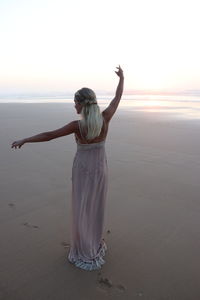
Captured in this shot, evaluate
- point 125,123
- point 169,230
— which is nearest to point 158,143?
point 125,123

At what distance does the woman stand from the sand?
23 cm

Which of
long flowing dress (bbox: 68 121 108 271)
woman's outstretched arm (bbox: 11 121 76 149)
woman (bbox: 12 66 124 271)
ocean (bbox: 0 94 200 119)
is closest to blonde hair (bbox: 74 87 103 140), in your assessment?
woman (bbox: 12 66 124 271)

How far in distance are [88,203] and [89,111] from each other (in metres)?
1.09

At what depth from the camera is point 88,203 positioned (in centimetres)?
355

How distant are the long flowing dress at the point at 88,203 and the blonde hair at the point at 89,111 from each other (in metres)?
0.27

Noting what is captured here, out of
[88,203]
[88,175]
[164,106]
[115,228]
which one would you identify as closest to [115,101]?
[88,175]

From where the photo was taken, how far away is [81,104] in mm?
3182

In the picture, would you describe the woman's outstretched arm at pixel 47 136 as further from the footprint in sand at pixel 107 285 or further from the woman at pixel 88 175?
the footprint in sand at pixel 107 285

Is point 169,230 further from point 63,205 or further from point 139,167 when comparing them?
point 139,167

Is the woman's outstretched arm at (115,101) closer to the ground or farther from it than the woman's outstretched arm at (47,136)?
farther from it

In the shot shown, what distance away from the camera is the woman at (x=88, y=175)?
3164 mm

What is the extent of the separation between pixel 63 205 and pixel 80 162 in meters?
2.21

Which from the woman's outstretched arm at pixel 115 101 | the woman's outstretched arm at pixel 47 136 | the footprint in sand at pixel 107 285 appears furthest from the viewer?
the woman's outstretched arm at pixel 115 101

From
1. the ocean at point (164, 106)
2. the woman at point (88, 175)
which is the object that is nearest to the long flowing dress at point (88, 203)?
the woman at point (88, 175)
